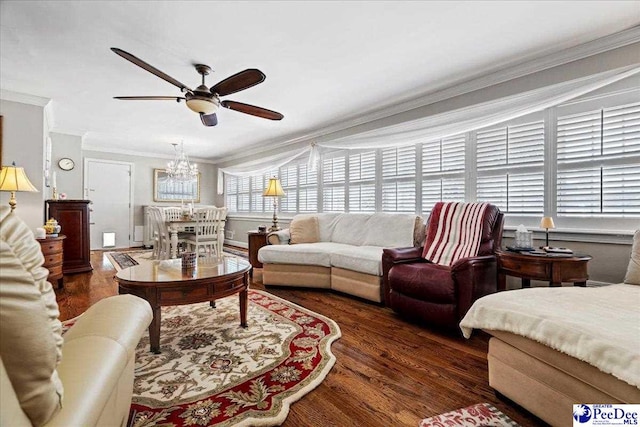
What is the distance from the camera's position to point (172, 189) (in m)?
8.11

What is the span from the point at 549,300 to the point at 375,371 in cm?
106

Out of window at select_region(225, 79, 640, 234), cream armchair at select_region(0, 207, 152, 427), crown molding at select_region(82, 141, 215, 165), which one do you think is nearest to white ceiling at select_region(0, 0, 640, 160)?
window at select_region(225, 79, 640, 234)

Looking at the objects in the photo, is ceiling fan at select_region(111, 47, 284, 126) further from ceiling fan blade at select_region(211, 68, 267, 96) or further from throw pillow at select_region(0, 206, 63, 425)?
throw pillow at select_region(0, 206, 63, 425)

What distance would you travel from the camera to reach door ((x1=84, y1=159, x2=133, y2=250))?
698 cm

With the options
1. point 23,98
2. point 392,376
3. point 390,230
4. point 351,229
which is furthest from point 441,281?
point 23,98

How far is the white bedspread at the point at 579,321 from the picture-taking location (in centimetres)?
113

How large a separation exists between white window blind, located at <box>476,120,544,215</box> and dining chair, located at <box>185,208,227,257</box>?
12.6 ft

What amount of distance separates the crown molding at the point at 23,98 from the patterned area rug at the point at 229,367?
3292 mm

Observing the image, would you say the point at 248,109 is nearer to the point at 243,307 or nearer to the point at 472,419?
the point at 243,307

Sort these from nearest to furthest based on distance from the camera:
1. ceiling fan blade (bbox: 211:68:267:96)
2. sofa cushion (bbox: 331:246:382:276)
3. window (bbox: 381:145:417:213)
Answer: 1. ceiling fan blade (bbox: 211:68:267:96)
2. sofa cushion (bbox: 331:246:382:276)
3. window (bbox: 381:145:417:213)

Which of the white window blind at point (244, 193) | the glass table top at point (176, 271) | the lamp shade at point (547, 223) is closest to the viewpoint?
the glass table top at point (176, 271)

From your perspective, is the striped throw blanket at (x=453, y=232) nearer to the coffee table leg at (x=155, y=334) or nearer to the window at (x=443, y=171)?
the window at (x=443, y=171)

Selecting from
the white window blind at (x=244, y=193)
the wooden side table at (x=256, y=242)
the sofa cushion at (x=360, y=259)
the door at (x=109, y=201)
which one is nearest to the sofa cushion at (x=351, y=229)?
the sofa cushion at (x=360, y=259)

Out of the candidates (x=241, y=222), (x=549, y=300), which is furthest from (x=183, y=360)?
(x=241, y=222)
